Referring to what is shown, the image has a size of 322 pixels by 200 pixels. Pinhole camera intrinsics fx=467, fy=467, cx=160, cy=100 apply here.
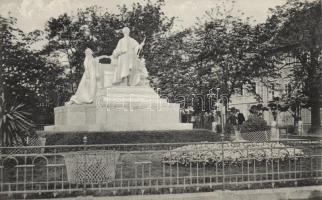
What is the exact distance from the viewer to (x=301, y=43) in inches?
1125

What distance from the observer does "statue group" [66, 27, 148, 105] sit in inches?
842

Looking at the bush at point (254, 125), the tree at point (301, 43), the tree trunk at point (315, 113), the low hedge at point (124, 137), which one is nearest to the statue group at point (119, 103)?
the low hedge at point (124, 137)

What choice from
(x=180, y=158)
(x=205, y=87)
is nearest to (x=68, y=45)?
(x=205, y=87)

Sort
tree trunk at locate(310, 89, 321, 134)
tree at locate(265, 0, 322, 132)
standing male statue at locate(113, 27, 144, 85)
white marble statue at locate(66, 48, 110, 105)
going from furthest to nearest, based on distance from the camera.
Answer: tree trunk at locate(310, 89, 321, 134) → tree at locate(265, 0, 322, 132) → white marble statue at locate(66, 48, 110, 105) → standing male statue at locate(113, 27, 144, 85)

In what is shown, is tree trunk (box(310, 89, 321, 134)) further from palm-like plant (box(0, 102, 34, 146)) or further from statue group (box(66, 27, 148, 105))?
palm-like plant (box(0, 102, 34, 146))

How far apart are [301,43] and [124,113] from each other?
14.2m

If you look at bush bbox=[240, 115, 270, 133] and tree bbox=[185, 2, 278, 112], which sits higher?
tree bbox=[185, 2, 278, 112]

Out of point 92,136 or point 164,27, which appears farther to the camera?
point 164,27

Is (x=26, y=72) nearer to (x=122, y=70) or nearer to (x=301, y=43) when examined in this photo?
(x=122, y=70)

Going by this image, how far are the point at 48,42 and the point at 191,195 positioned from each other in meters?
34.8

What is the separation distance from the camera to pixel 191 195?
7828 millimetres

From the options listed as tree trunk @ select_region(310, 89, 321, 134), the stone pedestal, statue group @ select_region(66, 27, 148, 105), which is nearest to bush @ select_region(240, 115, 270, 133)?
the stone pedestal

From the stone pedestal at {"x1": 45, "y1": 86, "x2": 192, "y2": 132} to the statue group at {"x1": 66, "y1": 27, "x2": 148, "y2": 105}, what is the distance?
65 cm

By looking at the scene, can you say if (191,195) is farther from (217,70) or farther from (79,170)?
(217,70)
